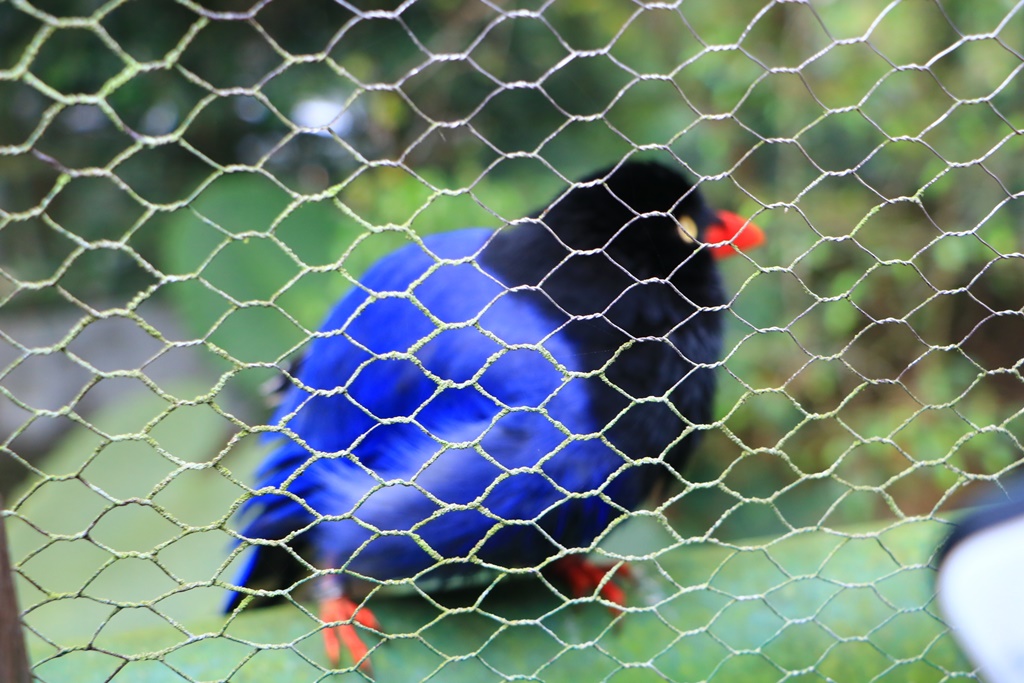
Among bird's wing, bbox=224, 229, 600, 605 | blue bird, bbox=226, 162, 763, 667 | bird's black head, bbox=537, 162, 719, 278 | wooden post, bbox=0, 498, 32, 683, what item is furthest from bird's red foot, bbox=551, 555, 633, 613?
wooden post, bbox=0, 498, 32, 683

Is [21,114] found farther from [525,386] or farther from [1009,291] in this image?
[1009,291]

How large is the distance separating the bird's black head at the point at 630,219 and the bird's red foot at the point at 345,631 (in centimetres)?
57

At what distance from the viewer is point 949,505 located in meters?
3.13

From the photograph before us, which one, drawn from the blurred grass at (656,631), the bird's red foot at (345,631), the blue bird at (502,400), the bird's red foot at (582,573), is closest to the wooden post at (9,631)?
the blurred grass at (656,631)

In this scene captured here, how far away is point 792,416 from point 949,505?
69 centimetres

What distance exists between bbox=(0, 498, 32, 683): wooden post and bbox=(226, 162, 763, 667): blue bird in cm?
44

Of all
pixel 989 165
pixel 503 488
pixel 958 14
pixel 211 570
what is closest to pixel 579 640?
pixel 503 488

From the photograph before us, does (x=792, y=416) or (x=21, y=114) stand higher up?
(x=21, y=114)

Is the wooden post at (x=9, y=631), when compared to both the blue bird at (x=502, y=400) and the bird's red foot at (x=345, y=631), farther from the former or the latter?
the blue bird at (x=502, y=400)

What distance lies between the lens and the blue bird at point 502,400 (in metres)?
1.28

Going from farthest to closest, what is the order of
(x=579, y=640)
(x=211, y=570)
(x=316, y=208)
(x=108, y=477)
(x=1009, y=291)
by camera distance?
(x=1009, y=291) → (x=316, y=208) → (x=108, y=477) → (x=211, y=570) → (x=579, y=640)

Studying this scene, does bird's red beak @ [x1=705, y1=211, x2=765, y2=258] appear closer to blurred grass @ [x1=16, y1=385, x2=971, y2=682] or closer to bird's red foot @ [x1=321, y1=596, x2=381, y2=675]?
blurred grass @ [x1=16, y1=385, x2=971, y2=682]

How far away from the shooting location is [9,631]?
755 mm

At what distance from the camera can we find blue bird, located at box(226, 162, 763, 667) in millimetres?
1277
